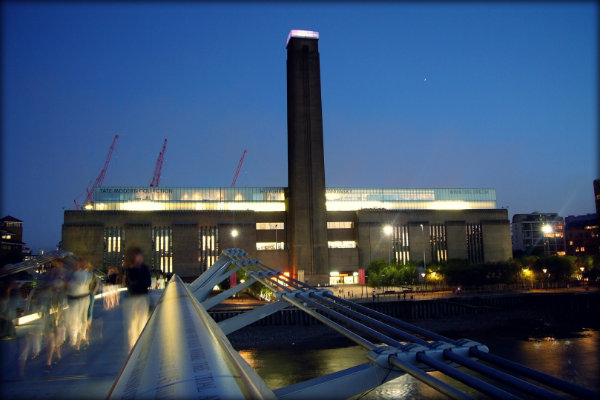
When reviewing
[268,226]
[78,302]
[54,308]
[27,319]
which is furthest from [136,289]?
[268,226]

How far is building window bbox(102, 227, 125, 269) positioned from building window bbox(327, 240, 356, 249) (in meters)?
31.7

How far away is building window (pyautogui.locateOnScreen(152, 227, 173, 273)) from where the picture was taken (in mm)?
66250

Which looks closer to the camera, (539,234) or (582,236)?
(582,236)

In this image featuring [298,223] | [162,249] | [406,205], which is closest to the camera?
[162,249]

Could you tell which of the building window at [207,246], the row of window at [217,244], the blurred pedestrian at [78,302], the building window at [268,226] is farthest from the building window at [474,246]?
the blurred pedestrian at [78,302]

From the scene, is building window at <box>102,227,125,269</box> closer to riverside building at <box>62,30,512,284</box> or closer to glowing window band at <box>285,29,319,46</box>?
riverside building at <box>62,30,512,284</box>

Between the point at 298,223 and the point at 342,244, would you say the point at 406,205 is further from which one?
the point at 298,223

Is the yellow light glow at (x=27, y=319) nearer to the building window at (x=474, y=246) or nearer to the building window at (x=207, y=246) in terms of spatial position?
the building window at (x=207, y=246)

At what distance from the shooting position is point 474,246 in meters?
75.8

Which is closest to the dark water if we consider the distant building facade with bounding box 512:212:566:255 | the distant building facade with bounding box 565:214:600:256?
the distant building facade with bounding box 565:214:600:256

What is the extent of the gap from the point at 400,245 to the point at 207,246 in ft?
102

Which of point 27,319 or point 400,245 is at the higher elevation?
point 400,245

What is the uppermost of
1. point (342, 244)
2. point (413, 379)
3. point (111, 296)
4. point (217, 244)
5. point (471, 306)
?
point (217, 244)

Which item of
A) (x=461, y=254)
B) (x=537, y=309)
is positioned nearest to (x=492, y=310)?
(x=537, y=309)
